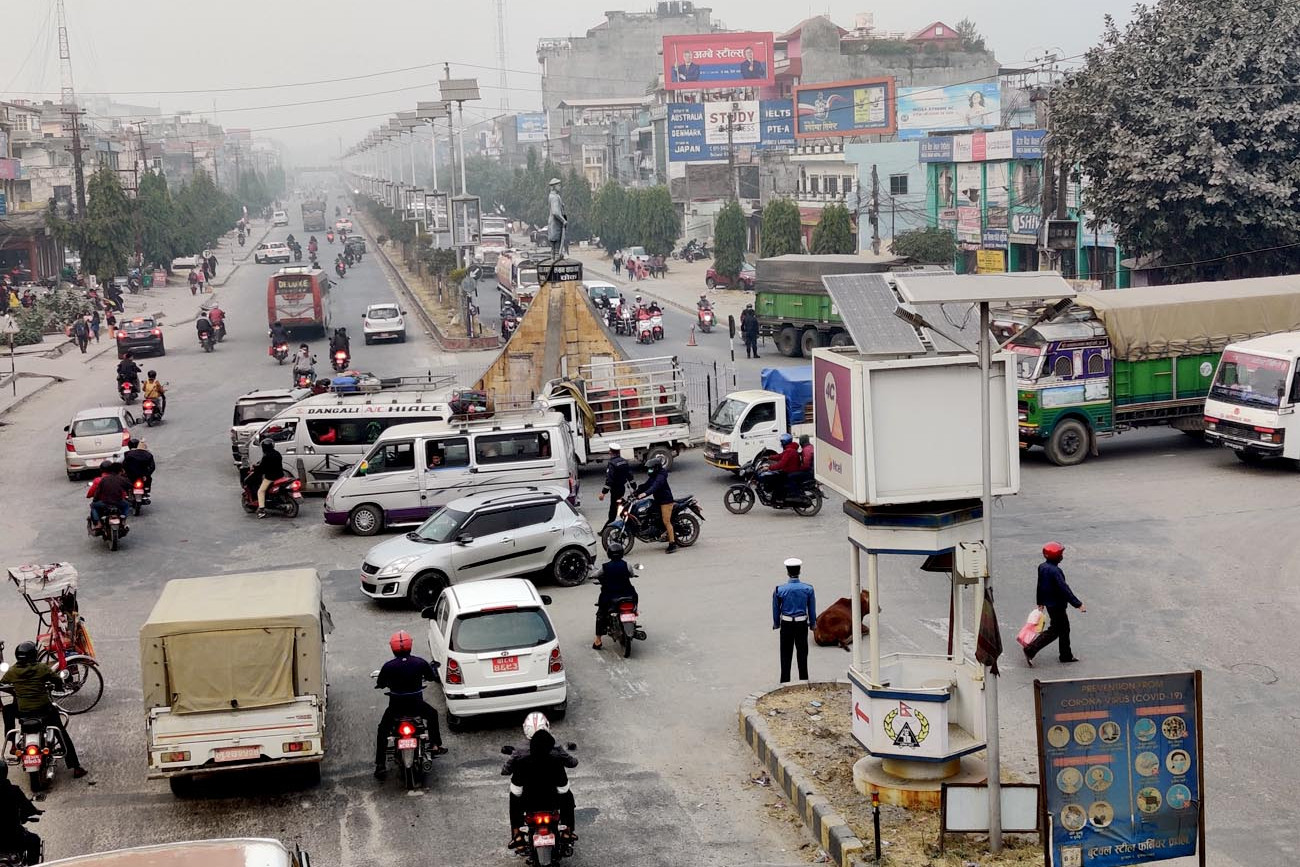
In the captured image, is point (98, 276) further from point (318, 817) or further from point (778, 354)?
point (318, 817)

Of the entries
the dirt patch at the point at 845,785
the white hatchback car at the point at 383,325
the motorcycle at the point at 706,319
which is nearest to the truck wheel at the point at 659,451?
the dirt patch at the point at 845,785

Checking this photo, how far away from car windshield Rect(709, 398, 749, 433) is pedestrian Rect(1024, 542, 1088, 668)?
1063cm

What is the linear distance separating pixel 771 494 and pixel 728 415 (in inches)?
137

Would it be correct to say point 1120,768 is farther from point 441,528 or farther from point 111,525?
point 111,525

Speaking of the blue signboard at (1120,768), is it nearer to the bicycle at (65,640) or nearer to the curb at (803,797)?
the curb at (803,797)

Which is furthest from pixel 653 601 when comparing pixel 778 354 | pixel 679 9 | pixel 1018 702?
pixel 679 9

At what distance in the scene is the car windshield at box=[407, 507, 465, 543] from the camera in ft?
60.4

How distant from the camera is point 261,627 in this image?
1206 cm

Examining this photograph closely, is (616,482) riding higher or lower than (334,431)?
lower

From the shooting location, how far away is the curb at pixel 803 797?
1034cm

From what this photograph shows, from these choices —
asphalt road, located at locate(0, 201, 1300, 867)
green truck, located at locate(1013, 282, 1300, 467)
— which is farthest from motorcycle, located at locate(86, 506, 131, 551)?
green truck, located at locate(1013, 282, 1300, 467)

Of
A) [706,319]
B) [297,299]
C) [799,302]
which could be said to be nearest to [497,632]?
[799,302]

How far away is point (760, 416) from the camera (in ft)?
82.9

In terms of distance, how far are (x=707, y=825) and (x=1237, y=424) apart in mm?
15716
